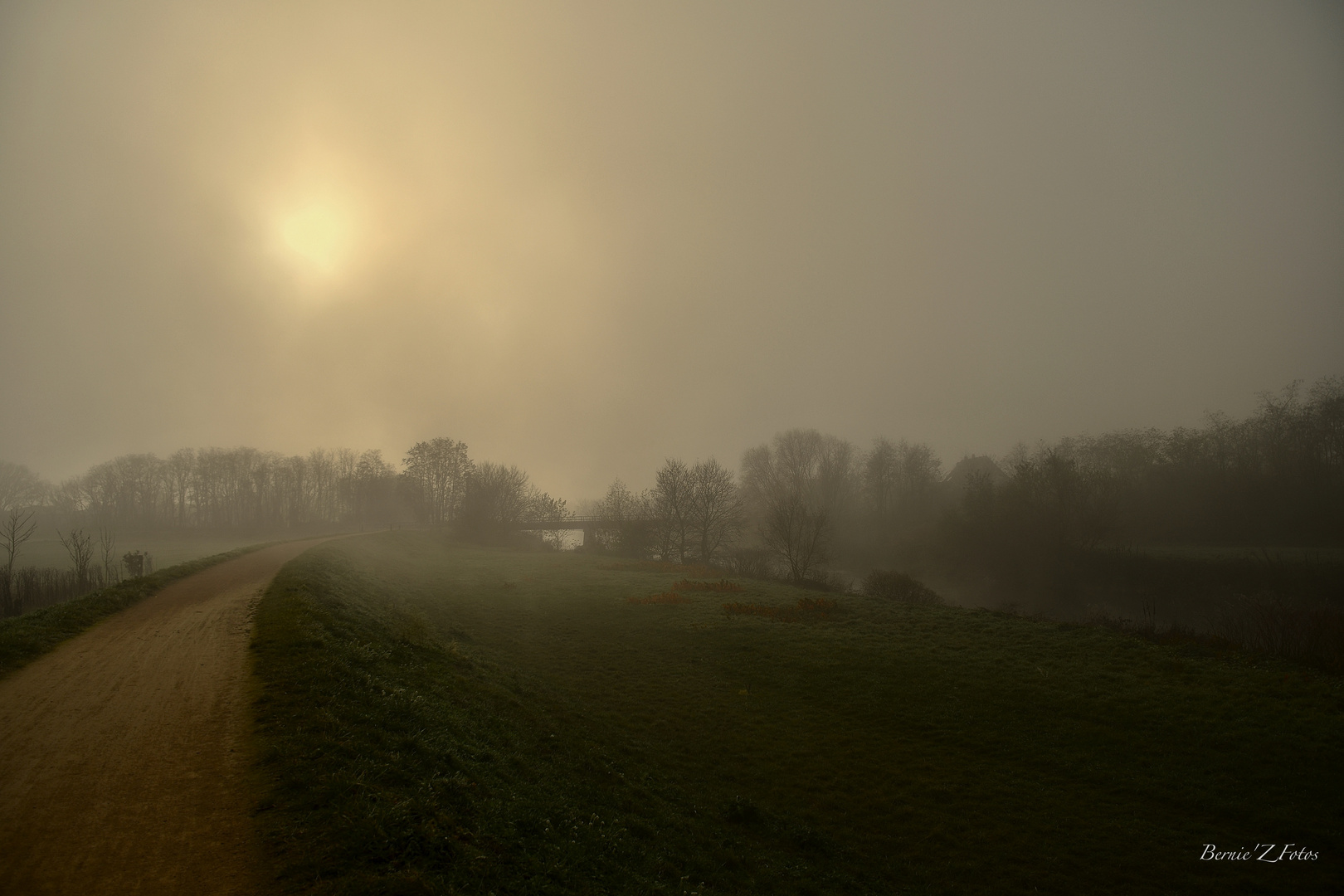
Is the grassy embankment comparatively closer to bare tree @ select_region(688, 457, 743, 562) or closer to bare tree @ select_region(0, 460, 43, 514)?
bare tree @ select_region(688, 457, 743, 562)

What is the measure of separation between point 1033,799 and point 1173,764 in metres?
4.78

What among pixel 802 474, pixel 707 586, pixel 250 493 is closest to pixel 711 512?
pixel 707 586

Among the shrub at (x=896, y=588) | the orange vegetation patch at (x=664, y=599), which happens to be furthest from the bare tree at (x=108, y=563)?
the shrub at (x=896, y=588)

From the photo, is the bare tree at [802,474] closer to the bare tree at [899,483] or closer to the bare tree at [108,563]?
the bare tree at [899,483]

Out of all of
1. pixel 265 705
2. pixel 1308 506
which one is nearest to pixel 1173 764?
pixel 265 705

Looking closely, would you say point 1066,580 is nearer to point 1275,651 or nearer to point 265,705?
point 1275,651

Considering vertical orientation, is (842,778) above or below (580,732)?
below

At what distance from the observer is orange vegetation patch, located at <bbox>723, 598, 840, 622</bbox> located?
32.7m

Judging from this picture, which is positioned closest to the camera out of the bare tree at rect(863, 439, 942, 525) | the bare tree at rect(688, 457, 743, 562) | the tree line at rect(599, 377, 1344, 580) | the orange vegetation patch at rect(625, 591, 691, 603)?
the orange vegetation patch at rect(625, 591, 691, 603)

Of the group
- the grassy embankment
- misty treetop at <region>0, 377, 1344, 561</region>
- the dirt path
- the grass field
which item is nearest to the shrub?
misty treetop at <region>0, 377, 1344, 561</region>

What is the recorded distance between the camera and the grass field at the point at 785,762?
8836 mm

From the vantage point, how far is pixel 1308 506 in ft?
198

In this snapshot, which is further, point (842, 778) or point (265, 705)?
point (842, 778)
